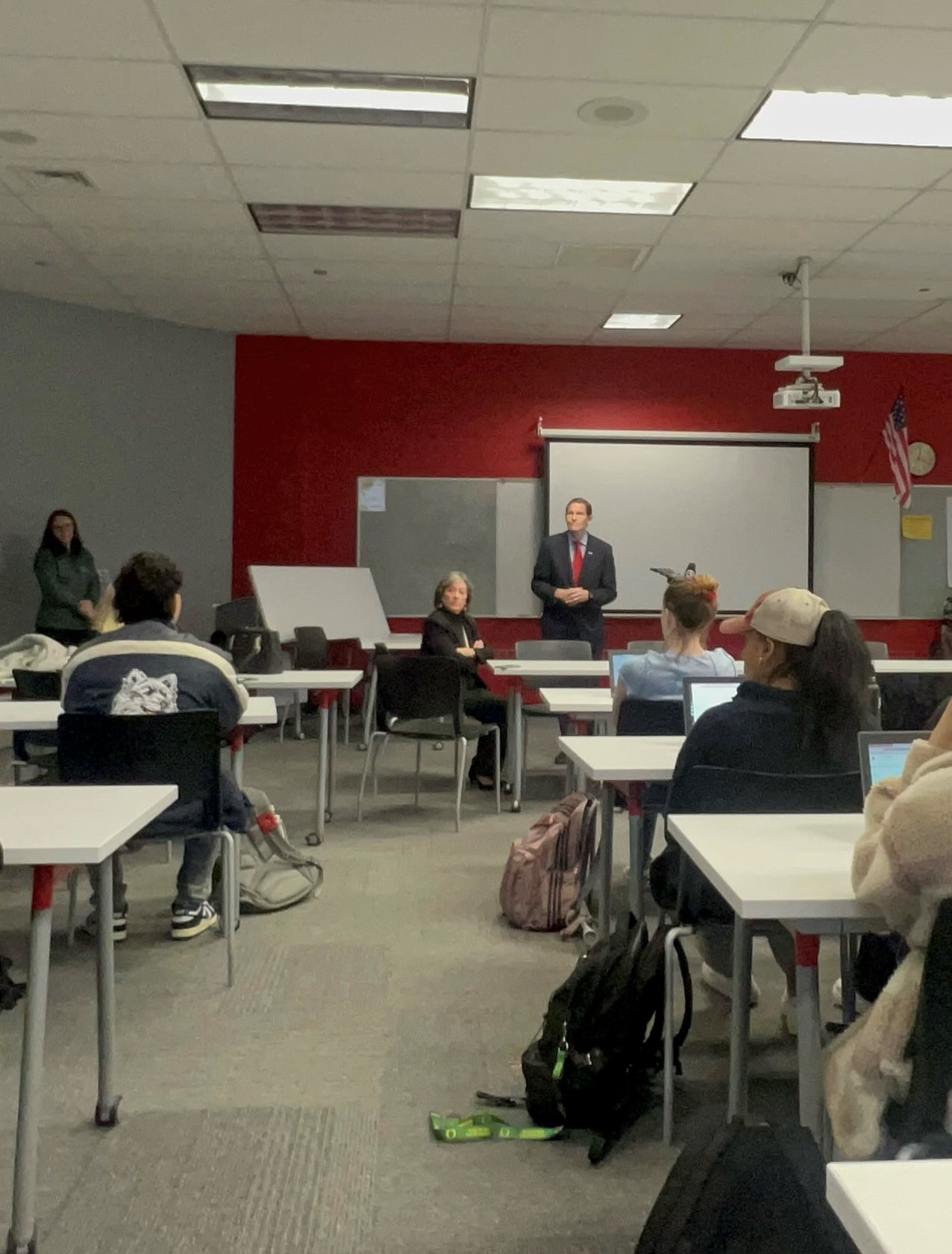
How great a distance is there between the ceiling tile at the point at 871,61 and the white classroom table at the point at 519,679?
8.60 ft

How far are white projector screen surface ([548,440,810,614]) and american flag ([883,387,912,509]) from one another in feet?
2.07

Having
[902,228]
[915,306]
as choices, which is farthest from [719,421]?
[902,228]

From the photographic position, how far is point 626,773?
2.75 metres

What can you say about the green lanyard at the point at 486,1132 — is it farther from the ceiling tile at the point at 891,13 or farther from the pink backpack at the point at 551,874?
the ceiling tile at the point at 891,13

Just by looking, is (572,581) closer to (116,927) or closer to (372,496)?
(372,496)

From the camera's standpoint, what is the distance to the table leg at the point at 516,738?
5.22 meters

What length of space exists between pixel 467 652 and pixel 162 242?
2.74 metres

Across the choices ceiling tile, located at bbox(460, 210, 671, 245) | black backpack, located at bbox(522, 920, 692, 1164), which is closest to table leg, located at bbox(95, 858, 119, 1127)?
black backpack, located at bbox(522, 920, 692, 1164)

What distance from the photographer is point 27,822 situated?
6.24 ft

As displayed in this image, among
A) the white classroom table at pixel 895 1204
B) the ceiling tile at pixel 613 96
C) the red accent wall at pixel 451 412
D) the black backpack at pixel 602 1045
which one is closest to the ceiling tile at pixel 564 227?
the ceiling tile at pixel 613 96

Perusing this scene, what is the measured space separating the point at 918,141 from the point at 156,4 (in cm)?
287

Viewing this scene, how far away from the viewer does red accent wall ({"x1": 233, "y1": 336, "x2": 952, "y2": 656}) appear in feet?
26.5

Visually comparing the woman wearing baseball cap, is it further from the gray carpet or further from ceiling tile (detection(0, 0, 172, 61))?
ceiling tile (detection(0, 0, 172, 61))

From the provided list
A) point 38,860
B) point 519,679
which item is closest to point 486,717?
point 519,679
